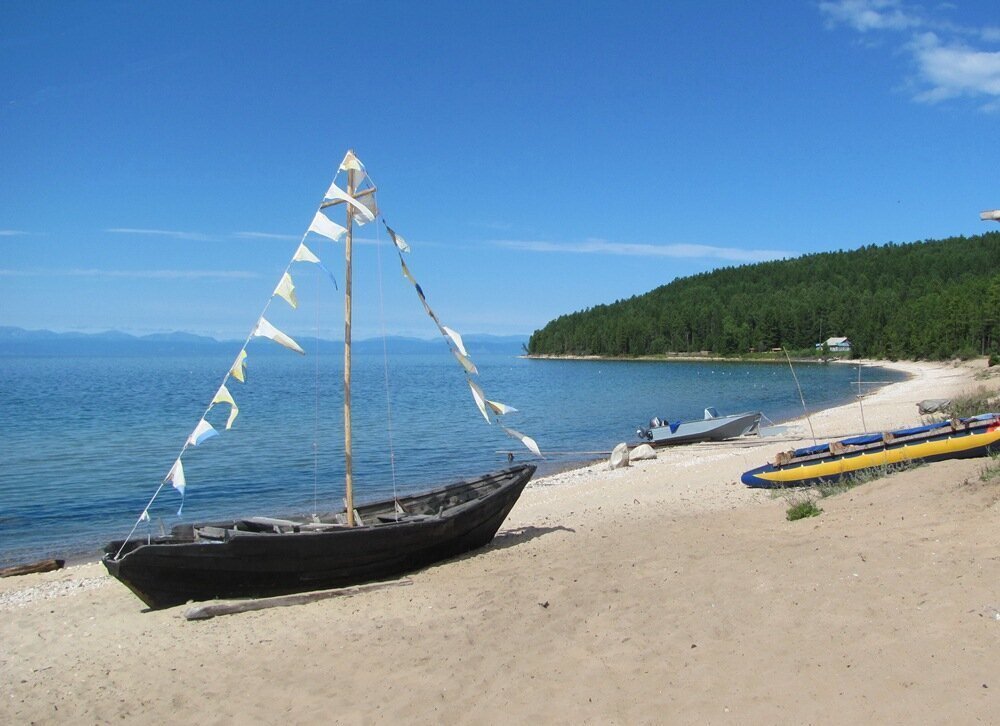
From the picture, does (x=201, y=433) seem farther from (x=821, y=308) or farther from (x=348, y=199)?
(x=821, y=308)

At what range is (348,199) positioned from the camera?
11.4m

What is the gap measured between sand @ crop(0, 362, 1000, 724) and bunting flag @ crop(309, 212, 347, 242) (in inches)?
209

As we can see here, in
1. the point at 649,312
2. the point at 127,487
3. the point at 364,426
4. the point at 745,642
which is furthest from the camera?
the point at 649,312

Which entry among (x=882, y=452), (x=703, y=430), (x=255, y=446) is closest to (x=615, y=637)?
A: (x=882, y=452)

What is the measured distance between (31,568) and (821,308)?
149 meters

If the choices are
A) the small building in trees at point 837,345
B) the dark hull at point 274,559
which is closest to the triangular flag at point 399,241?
the dark hull at point 274,559

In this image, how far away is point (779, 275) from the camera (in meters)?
186

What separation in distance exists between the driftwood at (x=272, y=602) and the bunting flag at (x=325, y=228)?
5.17 m

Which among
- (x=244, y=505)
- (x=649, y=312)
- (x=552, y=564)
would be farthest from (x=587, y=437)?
(x=649, y=312)

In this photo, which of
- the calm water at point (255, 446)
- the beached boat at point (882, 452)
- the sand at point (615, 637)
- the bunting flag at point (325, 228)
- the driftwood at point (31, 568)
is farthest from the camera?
the calm water at point (255, 446)

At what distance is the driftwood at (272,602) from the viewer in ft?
33.0

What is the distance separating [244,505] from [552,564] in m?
12.8

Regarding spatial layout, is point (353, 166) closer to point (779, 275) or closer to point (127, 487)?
point (127, 487)

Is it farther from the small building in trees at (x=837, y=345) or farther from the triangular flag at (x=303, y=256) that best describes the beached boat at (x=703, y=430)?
the small building in trees at (x=837, y=345)
